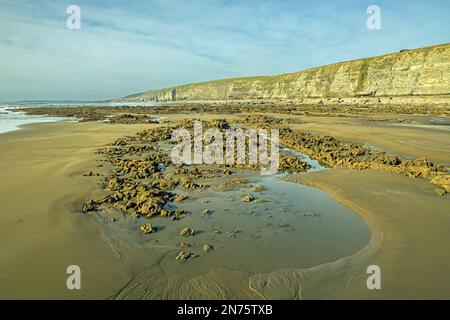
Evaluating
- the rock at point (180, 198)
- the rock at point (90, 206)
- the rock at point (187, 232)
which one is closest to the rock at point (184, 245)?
the rock at point (187, 232)

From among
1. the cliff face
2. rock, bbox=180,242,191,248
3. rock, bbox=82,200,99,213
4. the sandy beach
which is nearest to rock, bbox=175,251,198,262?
the sandy beach

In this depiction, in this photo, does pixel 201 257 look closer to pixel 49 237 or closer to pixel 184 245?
pixel 184 245

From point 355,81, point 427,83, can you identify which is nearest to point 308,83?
point 355,81

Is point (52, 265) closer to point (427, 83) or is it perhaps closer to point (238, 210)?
point (238, 210)

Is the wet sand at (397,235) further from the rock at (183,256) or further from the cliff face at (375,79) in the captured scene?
the cliff face at (375,79)

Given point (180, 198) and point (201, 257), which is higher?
point (180, 198)

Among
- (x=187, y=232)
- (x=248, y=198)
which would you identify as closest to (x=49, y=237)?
(x=187, y=232)
